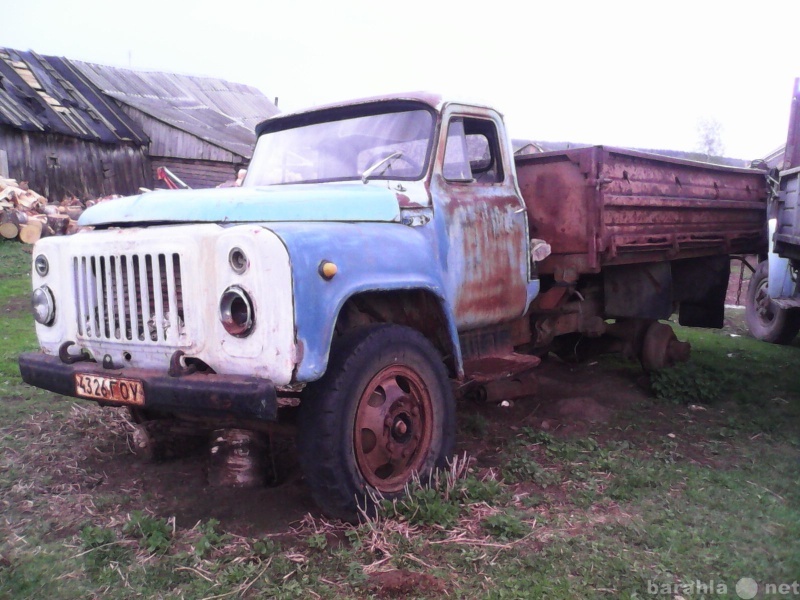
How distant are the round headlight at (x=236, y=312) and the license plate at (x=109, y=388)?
20.7 inches

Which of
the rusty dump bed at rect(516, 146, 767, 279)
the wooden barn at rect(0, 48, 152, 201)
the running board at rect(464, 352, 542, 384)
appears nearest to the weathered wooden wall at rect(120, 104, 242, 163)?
the wooden barn at rect(0, 48, 152, 201)

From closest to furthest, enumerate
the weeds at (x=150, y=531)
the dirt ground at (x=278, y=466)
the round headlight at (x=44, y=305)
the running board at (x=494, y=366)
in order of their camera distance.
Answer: the weeds at (x=150, y=531) → the dirt ground at (x=278, y=466) → the round headlight at (x=44, y=305) → the running board at (x=494, y=366)

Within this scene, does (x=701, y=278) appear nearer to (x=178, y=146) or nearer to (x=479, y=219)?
(x=479, y=219)

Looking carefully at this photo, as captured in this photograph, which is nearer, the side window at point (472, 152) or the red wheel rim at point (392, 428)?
the red wheel rim at point (392, 428)

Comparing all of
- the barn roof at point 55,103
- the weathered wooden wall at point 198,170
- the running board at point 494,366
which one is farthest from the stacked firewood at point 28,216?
the running board at point 494,366

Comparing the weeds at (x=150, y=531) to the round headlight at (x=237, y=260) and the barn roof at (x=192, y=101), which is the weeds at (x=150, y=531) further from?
the barn roof at (x=192, y=101)

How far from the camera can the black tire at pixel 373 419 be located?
3.16m

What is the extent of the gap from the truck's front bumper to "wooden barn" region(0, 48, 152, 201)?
1590 cm

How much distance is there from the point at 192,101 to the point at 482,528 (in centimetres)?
2369

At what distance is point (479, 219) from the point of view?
4328mm

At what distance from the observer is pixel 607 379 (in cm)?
627

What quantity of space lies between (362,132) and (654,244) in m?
2.67

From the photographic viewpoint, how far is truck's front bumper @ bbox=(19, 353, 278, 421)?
2889mm

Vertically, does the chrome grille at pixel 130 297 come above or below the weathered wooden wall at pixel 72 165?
below
